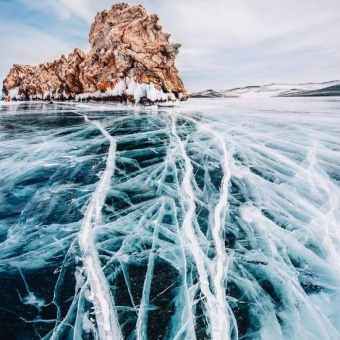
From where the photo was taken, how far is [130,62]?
27641 millimetres

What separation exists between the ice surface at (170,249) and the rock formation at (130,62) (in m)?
23.0

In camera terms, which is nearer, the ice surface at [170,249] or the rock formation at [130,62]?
the ice surface at [170,249]

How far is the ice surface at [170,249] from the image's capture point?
6.45 feet

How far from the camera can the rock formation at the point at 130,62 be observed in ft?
89.0

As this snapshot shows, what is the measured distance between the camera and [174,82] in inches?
1200

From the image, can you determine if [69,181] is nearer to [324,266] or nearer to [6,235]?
[6,235]

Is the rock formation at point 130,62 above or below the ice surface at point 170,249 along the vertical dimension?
above

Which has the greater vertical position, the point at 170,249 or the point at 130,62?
the point at 130,62

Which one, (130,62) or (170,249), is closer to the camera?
(170,249)

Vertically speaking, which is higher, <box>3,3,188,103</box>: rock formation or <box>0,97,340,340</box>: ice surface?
<box>3,3,188,103</box>: rock formation

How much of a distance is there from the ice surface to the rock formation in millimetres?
23025

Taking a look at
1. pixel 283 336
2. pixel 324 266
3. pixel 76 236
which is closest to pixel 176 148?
pixel 76 236

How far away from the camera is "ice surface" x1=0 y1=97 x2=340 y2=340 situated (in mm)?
1967

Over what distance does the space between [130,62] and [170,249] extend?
2845cm
